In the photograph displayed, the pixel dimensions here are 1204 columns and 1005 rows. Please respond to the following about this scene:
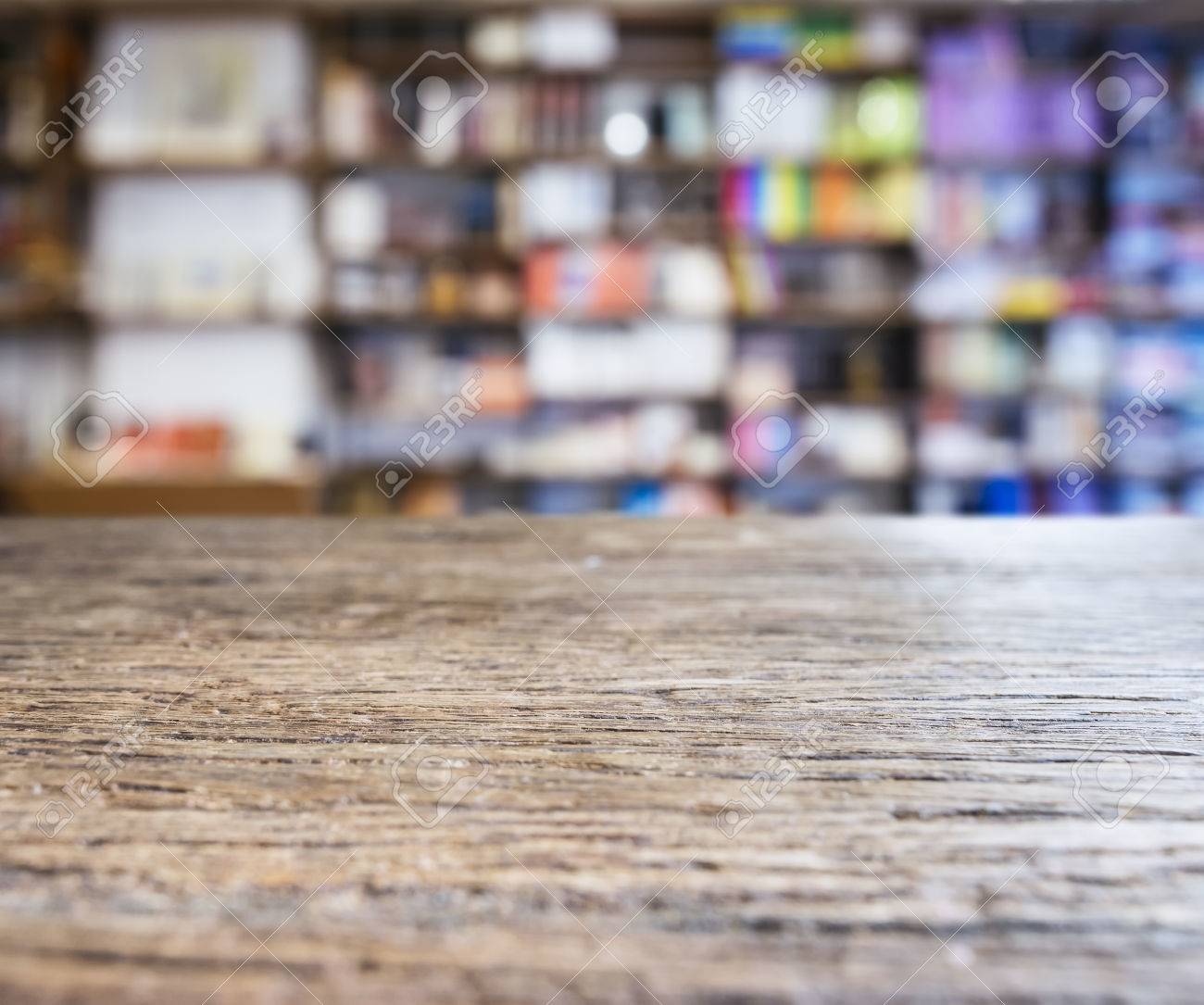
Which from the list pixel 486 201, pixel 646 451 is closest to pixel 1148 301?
pixel 646 451

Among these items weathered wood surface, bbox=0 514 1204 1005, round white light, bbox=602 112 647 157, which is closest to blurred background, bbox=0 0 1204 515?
round white light, bbox=602 112 647 157

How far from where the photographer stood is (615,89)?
3582 millimetres

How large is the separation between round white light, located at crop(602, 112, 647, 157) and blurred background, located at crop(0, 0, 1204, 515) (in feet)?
0.06

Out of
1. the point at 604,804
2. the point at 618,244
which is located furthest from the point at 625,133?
the point at 604,804

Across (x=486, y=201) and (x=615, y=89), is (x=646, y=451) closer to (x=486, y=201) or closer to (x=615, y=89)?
(x=486, y=201)

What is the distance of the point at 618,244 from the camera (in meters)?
3.47

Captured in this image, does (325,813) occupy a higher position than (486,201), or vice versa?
(486,201)

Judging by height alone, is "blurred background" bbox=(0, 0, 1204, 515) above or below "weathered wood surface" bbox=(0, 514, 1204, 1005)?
above

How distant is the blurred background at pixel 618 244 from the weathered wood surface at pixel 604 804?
3081mm

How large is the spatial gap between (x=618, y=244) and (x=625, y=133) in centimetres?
49

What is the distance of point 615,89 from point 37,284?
8.39 ft

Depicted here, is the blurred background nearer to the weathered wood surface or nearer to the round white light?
the round white light

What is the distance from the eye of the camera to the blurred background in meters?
3.43

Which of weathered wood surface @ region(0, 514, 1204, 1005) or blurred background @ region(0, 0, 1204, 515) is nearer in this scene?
weathered wood surface @ region(0, 514, 1204, 1005)
